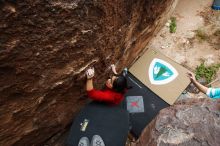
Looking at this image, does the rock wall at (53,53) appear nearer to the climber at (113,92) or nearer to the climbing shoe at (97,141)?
the climber at (113,92)

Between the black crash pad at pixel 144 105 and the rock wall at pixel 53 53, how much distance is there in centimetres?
40

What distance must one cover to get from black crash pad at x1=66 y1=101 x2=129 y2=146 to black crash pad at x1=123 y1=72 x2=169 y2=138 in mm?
707

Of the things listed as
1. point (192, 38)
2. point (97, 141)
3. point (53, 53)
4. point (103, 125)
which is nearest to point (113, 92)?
point (103, 125)

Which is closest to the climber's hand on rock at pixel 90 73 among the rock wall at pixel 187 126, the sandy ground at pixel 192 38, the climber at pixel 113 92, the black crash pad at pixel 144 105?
the climber at pixel 113 92

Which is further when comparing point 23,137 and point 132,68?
point 132,68

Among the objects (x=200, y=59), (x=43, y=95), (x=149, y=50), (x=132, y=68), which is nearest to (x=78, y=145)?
(x=43, y=95)

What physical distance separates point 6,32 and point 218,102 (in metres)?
Answer: 2.11

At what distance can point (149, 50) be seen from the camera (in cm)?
488

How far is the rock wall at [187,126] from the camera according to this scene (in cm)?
299

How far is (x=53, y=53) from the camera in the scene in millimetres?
3225

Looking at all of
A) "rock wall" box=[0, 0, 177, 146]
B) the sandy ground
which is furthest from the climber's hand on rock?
the sandy ground

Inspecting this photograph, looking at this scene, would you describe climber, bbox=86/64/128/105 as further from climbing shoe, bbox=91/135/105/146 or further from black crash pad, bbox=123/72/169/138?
black crash pad, bbox=123/72/169/138

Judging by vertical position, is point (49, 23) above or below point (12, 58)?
above

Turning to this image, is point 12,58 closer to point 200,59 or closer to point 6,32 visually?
point 6,32
